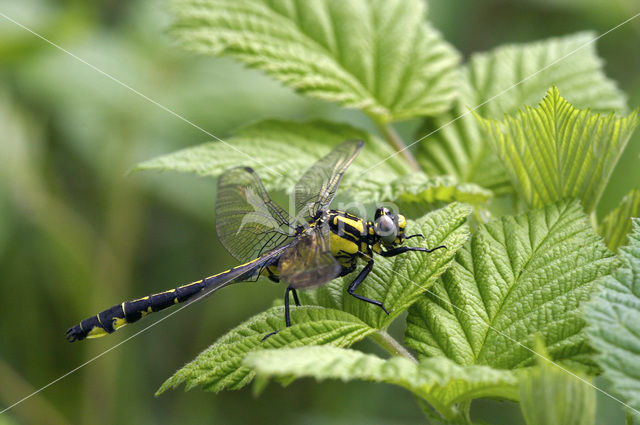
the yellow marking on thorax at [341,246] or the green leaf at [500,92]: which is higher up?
the green leaf at [500,92]

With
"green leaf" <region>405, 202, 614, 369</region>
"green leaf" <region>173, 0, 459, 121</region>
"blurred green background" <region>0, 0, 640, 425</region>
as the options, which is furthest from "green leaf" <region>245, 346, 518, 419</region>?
"blurred green background" <region>0, 0, 640, 425</region>

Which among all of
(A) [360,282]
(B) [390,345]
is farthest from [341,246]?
(B) [390,345]

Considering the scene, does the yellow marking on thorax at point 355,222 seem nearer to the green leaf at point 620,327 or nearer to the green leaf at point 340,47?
the green leaf at point 340,47

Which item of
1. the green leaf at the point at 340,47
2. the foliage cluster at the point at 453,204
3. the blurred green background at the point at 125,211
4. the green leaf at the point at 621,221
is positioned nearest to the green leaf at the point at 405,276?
the foliage cluster at the point at 453,204

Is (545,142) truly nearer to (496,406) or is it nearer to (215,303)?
(496,406)

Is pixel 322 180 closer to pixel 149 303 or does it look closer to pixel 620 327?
pixel 149 303
